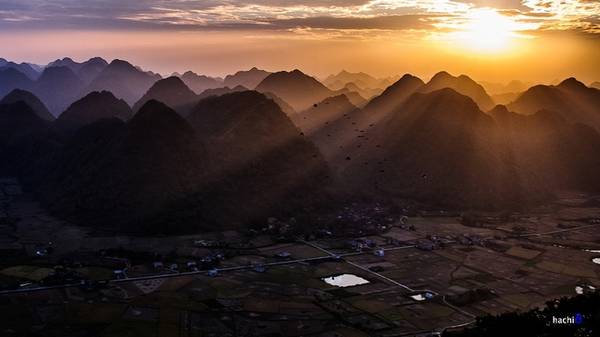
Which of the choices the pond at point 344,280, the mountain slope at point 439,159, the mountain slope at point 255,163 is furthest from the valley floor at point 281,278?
the mountain slope at point 439,159

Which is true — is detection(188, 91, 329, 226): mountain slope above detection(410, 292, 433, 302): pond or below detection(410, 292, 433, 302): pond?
above

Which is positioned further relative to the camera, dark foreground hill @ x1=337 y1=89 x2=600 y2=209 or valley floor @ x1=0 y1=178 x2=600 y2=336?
Result: dark foreground hill @ x1=337 y1=89 x2=600 y2=209

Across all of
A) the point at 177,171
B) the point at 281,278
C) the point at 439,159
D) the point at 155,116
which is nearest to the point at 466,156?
the point at 439,159

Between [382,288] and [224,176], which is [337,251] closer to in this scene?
[382,288]

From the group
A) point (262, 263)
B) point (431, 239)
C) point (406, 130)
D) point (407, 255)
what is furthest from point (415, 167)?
point (262, 263)

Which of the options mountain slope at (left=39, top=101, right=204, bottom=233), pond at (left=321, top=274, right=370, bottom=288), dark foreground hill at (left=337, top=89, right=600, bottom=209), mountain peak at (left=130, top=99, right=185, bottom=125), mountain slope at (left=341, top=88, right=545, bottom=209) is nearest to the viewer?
pond at (left=321, top=274, right=370, bottom=288)

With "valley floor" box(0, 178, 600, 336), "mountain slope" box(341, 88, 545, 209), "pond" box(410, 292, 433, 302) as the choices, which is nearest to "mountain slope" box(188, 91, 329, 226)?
"valley floor" box(0, 178, 600, 336)

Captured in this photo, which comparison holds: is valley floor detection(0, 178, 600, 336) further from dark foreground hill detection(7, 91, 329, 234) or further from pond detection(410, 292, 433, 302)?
dark foreground hill detection(7, 91, 329, 234)
